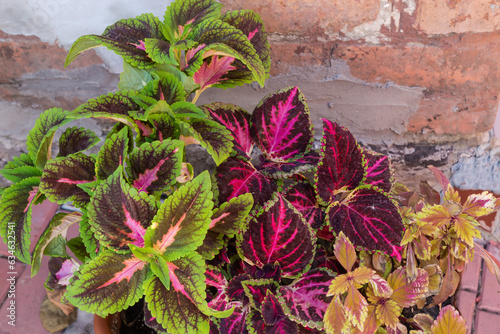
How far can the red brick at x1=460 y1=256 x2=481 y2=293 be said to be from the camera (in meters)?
1.01

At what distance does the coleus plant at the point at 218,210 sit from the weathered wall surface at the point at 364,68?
24 centimetres

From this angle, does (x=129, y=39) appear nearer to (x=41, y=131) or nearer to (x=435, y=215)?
(x=41, y=131)

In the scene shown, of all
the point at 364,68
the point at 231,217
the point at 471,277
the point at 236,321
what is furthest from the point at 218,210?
the point at 471,277

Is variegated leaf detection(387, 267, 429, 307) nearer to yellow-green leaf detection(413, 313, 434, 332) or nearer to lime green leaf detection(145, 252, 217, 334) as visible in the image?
yellow-green leaf detection(413, 313, 434, 332)

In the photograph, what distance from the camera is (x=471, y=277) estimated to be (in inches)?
40.3

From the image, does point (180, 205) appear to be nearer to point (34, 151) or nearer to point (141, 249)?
point (141, 249)

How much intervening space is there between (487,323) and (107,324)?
0.89 m

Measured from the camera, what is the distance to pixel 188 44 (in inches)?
27.3

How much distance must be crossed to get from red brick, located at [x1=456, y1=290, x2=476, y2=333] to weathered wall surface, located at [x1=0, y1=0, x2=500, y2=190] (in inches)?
15.6

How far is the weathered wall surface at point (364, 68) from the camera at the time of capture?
996 mm

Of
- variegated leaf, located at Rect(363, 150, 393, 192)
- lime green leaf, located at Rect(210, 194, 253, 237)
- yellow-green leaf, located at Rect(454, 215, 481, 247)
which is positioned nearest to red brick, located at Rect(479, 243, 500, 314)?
yellow-green leaf, located at Rect(454, 215, 481, 247)

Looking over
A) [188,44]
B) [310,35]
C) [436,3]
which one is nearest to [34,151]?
[188,44]

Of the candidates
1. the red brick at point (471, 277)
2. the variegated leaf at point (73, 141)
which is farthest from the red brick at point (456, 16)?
the variegated leaf at point (73, 141)

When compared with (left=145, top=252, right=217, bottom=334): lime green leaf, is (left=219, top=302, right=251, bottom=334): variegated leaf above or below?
below
